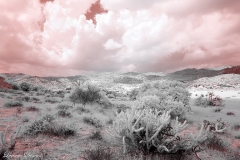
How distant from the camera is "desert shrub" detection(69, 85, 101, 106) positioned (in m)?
13.0

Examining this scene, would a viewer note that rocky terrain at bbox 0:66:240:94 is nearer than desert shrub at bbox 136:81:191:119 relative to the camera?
No

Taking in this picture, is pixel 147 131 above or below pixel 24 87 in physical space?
below

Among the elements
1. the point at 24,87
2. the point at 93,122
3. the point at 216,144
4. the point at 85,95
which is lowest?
the point at 216,144

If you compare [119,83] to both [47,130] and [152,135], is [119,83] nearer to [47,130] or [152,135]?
[47,130]

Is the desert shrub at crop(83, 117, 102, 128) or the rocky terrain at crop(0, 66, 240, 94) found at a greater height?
the rocky terrain at crop(0, 66, 240, 94)

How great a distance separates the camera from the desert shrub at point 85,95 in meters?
13.0

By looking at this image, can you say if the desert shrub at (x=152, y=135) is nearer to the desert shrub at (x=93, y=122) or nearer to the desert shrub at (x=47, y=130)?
the desert shrub at (x=47, y=130)

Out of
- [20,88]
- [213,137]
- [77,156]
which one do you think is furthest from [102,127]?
[20,88]

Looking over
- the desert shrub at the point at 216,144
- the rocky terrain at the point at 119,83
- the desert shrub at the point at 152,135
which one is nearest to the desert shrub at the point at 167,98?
the desert shrub at the point at 216,144

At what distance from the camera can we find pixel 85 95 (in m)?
13.1

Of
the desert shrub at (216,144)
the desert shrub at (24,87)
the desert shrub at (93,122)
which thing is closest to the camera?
the desert shrub at (216,144)

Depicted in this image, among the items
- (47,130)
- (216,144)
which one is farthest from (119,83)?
(216,144)

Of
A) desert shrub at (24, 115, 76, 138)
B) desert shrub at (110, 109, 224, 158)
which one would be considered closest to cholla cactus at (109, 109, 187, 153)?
desert shrub at (110, 109, 224, 158)

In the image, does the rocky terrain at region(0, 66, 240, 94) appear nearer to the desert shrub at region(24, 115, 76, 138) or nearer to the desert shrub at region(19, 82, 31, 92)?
the desert shrub at region(19, 82, 31, 92)
